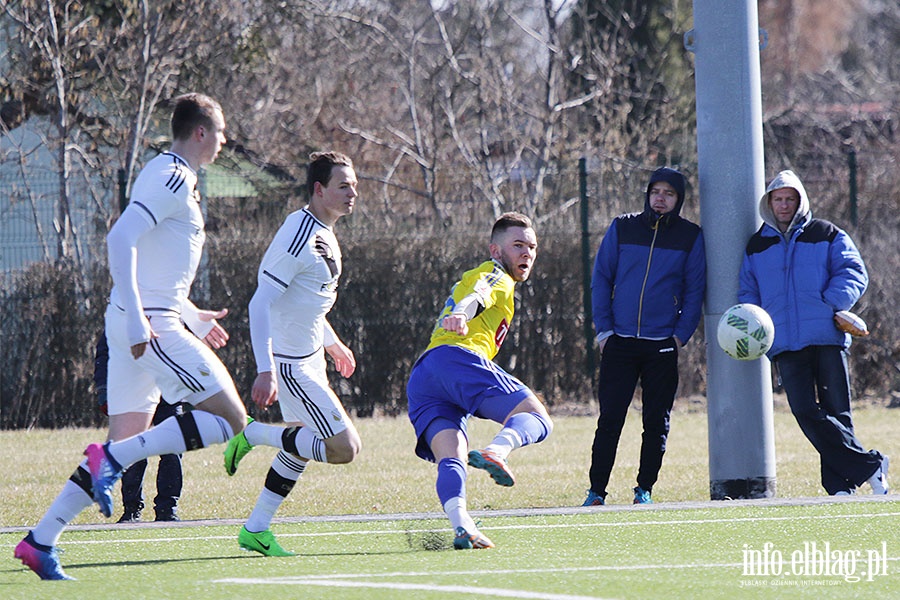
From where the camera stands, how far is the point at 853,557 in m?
6.00

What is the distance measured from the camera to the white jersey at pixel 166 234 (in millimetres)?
5941

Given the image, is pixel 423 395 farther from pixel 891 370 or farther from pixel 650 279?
pixel 891 370

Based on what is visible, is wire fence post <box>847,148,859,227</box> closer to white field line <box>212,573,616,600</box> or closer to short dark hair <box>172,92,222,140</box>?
short dark hair <box>172,92,222,140</box>

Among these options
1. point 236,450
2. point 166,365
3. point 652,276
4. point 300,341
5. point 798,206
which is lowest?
point 236,450

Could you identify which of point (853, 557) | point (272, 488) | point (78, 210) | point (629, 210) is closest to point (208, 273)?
point (78, 210)

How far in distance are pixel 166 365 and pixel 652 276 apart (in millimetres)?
3974

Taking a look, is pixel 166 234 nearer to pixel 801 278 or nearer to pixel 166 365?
pixel 166 365

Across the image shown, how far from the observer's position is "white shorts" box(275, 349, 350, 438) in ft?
21.8

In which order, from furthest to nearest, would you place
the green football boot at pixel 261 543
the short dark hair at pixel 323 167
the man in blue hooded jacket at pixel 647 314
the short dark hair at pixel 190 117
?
1. the man in blue hooded jacket at pixel 647 314
2. the short dark hair at pixel 323 167
3. the green football boot at pixel 261 543
4. the short dark hair at pixel 190 117

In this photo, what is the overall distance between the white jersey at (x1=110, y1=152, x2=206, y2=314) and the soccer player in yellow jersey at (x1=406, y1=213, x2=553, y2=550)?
4.23 ft

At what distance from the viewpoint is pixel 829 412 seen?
8867 millimetres

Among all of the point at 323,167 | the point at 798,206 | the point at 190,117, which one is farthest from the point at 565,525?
the point at 190,117

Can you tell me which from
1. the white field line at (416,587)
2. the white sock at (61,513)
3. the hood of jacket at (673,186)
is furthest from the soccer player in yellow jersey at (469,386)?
the hood of jacket at (673,186)

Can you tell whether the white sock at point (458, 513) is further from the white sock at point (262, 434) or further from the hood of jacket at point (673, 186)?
the hood of jacket at point (673, 186)
